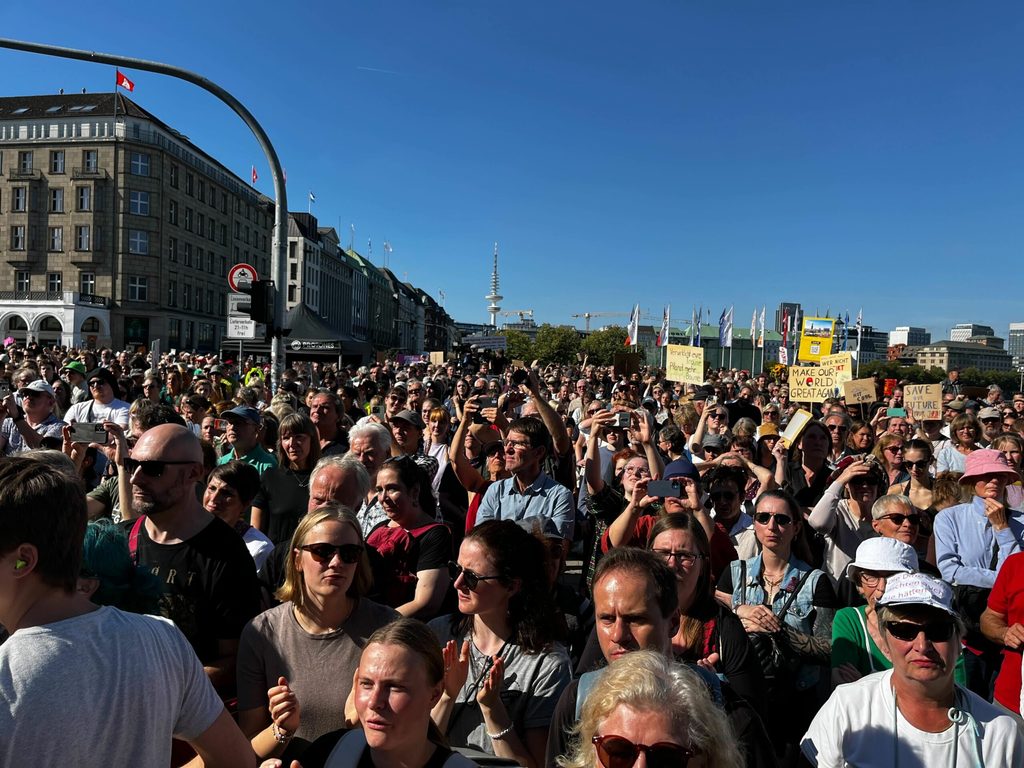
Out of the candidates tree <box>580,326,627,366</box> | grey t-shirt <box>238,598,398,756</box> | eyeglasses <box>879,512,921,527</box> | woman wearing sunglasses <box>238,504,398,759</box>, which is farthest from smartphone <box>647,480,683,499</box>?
tree <box>580,326,627,366</box>

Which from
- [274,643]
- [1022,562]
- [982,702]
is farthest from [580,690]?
[1022,562]

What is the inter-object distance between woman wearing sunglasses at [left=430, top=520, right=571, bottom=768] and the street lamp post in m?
7.33

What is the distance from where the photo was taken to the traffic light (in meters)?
9.57

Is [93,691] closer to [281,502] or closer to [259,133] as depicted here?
[281,502]

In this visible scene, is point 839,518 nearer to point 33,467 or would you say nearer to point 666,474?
point 666,474

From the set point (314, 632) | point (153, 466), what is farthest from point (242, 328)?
point (314, 632)

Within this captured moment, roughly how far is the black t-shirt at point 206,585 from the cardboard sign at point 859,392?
11.3 meters

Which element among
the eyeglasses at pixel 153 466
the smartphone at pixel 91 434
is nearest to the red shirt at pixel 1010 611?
the eyeglasses at pixel 153 466

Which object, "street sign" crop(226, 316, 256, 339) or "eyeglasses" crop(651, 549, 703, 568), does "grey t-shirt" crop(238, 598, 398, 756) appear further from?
"street sign" crop(226, 316, 256, 339)

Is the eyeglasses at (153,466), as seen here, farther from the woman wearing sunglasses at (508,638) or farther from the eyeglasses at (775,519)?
the eyeglasses at (775,519)

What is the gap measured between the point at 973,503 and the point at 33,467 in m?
5.00

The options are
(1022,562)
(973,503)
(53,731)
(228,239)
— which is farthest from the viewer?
(228,239)

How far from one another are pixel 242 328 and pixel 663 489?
24.6 ft

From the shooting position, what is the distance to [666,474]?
5074mm
